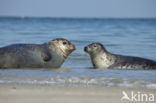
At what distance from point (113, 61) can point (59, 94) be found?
411 cm

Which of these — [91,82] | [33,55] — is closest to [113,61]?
[33,55]

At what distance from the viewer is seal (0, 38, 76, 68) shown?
9.16 meters

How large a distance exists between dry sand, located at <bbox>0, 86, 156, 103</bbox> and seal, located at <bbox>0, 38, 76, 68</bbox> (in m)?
2.53

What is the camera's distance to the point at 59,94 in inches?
248

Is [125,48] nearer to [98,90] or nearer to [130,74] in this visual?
[130,74]

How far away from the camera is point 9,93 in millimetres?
6316

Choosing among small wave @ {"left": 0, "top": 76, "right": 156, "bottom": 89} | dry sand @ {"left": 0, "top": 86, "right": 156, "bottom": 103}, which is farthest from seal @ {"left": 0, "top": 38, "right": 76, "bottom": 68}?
dry sand @ {"left": 0, "top": 86, "right": 156, "bottom": 103}

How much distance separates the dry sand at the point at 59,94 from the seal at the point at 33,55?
2.53 m

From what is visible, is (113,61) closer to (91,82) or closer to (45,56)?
(45,56)

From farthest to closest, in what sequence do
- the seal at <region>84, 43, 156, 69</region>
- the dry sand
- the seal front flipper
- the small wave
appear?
the seal at <region>84, 43, 156, 69</region> < the seal front flipper < the small wave < the dry sand

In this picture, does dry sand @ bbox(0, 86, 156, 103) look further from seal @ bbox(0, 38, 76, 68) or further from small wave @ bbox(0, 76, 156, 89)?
seal @ bbox(0, 38, 76, 68)

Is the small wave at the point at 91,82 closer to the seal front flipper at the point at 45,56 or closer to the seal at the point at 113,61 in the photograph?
the seal front flipper at the point at 45,56

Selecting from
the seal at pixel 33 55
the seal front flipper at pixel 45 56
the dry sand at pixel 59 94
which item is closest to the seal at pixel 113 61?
A: the seal at pixel 33 55

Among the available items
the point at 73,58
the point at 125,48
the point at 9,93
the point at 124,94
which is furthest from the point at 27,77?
the point at 125,48
